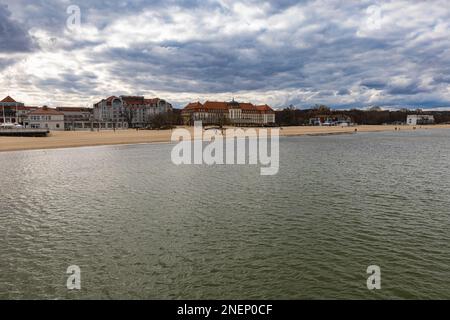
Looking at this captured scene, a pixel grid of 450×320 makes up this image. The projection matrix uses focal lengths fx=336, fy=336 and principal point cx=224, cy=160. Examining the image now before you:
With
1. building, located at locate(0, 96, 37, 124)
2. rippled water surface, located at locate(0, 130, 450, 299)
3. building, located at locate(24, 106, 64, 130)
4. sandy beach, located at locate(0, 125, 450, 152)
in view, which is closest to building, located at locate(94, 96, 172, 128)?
building, located at locate(0, 96, 37, 124)

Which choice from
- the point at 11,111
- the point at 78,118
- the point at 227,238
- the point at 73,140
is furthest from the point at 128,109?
the point at 227,238

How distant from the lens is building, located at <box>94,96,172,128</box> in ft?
556

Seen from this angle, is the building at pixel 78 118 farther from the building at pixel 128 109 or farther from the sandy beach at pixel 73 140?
the sandy beach at pixel 73 140

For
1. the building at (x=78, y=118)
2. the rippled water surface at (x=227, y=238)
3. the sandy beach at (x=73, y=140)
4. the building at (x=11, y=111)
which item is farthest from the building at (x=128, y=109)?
the rippled water surface at (x=227, y=238)

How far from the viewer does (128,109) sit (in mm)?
172750

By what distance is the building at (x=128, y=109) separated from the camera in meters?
169

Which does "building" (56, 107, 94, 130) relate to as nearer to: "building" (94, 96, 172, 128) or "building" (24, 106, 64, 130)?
"building" (94, 96, 172, 128)

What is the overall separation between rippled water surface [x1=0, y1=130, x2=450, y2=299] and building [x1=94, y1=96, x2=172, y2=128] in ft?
497

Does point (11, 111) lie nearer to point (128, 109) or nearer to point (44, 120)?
point (44, 120)

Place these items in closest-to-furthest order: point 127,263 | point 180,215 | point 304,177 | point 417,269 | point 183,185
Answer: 1. point 417,269
2. point 127,263
3. point 180,215
4. point 183,185
5. point 304,177

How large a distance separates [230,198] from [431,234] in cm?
967
